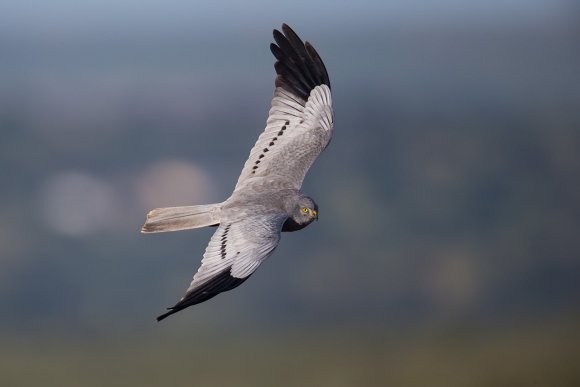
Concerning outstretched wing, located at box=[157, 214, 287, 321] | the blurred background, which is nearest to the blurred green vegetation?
the blurred background

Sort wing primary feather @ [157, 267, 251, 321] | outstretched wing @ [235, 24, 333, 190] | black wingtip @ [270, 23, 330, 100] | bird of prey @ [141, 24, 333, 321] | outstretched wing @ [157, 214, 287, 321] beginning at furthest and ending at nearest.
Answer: black wingtip @ [270, 23, 330, 100], outstretched wing @ [235, 24, 333, 190], bird of prey @ [141, 24, 333, 321], outstretched wing @ [157, 214, 287, 321], wing primary feather @ [157, 267, 251, 321]

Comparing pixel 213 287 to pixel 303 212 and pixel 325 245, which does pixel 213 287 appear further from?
pixel 325 245

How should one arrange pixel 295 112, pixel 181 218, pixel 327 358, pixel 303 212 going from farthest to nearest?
pixel 327 358, pixel 295 112, pixel 303 212, pixel 181 218

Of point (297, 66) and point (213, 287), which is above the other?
point (297, 66)

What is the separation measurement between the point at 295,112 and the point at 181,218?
8.58ft

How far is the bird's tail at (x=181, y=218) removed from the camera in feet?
41.7

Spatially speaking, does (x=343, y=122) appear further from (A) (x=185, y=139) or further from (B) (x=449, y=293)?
(B) (x=449, y=293)

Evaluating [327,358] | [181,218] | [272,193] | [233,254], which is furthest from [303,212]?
[327,358]

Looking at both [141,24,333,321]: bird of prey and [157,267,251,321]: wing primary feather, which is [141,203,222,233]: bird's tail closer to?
[141,24,333,321]: bird of prey

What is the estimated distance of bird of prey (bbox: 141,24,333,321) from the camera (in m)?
11.5

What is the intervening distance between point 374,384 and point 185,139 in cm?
10377

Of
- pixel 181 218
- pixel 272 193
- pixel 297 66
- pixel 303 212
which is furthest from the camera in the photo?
pixel 297 66

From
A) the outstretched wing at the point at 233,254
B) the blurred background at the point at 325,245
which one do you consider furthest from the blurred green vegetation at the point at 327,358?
the outstretched wing at the point at 233,254

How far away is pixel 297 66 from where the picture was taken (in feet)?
48.9
